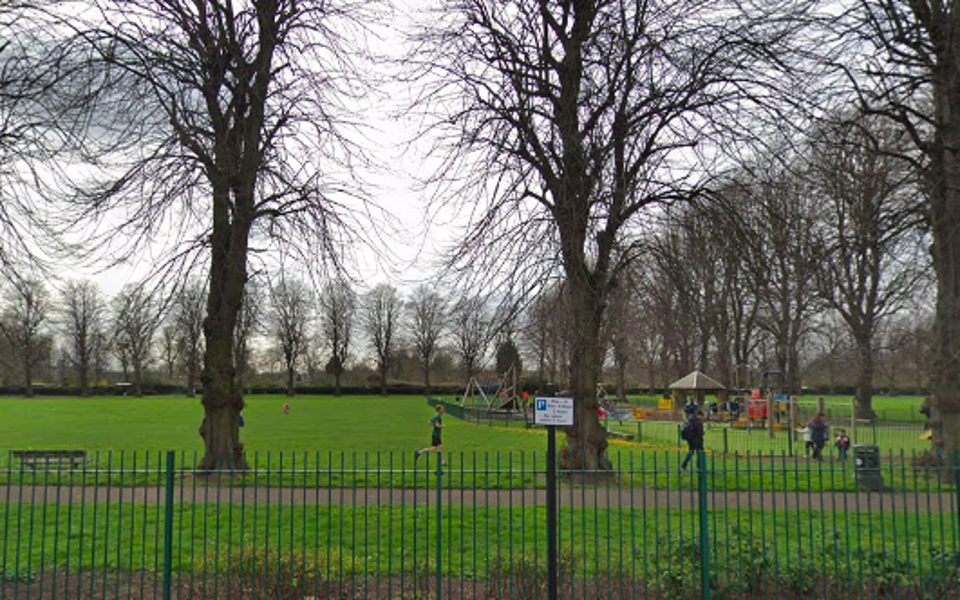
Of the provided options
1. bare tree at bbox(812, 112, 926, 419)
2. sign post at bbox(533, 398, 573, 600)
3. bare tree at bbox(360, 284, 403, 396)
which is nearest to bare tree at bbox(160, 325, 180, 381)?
bare tree at bbox(360, 284, 403, 396)

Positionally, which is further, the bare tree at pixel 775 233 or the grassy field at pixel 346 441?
the grassy field at pixel 346 441

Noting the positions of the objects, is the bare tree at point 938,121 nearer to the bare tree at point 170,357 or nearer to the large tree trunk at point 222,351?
the large tree trunk at point 222,351

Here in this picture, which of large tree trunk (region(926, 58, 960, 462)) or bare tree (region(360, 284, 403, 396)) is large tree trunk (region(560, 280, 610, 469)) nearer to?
large tree trunk (region(926, 58, 960, 462))

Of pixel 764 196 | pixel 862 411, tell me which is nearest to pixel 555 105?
pixel 764 196

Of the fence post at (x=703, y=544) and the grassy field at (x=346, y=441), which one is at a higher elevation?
the fence post at (x=703, y=544)

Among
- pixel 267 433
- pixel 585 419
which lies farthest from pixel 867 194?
pixel 267 433

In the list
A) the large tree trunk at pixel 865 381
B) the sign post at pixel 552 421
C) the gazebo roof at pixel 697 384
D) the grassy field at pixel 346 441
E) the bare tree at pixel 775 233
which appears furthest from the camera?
the gazebo roof at pixel 697 384

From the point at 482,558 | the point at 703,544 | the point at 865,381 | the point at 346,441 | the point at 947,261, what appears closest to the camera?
the point at 703,544

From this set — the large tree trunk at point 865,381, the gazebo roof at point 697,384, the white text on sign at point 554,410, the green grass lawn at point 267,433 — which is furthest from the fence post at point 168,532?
the large tree trunk at point 865,381

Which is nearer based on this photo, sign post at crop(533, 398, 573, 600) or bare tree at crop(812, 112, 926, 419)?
sign post at crop(533, 398, 573, 600)

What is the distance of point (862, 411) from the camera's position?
41438 millimetres

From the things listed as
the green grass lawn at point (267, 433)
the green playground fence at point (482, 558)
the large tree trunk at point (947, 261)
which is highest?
the large tree trunk at point (947, 261)

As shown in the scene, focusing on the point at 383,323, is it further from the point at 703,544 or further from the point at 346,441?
the point at 703,544

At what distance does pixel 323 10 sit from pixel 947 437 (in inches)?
600
